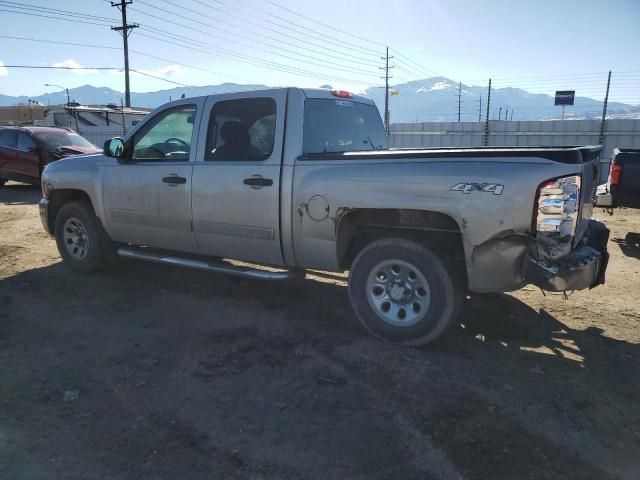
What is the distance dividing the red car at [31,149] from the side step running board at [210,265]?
9030mm

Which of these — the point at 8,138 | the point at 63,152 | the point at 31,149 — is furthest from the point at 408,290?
the point at 8,138

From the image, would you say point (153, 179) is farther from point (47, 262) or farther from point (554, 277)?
point (554, 277)

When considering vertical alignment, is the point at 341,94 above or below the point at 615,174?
above

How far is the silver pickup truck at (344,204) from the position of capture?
10.8ft

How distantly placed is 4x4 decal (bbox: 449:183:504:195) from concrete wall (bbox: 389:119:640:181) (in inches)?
432

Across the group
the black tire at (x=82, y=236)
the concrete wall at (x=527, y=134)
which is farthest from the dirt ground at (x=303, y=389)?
the concrete wall at (x=527, y=134)

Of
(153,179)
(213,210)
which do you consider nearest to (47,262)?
(153,179)

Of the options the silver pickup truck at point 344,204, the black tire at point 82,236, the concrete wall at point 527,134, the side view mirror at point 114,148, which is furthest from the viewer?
the concrete wall at point 527,134

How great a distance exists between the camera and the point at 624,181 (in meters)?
7.25

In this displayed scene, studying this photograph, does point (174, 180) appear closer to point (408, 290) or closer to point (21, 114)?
point (408, 290)

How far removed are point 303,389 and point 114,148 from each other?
→ 3402 mm

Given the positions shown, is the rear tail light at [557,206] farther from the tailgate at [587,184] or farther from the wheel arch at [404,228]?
the wheel arch at [404,228]

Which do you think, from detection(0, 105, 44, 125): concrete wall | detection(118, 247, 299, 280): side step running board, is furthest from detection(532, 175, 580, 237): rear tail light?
detection(0, 105, 44, 125): concrete wall

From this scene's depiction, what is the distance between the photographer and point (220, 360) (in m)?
3.66
